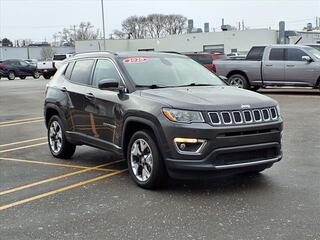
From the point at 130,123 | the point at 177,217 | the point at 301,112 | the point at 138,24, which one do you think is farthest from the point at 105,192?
the point at 138,24

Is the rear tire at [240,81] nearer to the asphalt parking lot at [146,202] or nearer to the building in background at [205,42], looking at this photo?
the asphalt parking lot at [146,202]

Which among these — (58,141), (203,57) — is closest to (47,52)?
(203,57)

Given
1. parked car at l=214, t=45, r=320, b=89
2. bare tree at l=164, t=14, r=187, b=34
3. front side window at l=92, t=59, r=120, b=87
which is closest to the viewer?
front side window at l=92, t=59, r=120, b=87

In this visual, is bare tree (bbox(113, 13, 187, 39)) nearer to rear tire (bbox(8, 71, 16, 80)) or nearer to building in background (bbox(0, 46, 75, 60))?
building in background (bbox(0, 46, 75, 60))

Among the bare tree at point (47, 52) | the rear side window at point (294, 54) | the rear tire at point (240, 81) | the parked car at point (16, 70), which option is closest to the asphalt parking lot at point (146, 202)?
the rear side window at point (294, 54)

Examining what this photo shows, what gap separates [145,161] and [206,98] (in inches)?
42.7

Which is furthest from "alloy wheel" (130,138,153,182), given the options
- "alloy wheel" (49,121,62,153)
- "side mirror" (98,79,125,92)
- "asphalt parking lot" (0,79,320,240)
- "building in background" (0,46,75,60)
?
"building in background" (0,46,75,60)

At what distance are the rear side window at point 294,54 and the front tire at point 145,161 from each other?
1274cm

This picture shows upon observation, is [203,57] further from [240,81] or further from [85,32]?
[85,32]

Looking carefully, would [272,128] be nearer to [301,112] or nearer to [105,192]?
[105,192]

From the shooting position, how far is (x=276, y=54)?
60.1 ft

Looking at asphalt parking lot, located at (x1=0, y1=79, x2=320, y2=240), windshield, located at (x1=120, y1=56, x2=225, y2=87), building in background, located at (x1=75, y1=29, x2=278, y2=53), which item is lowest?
asphalt parking lot, located at (x1=0, y1=79, x2=320, y2=240)

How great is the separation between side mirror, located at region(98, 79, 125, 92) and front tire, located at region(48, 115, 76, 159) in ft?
6.00

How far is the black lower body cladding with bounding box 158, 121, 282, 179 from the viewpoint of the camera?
5.61 m
